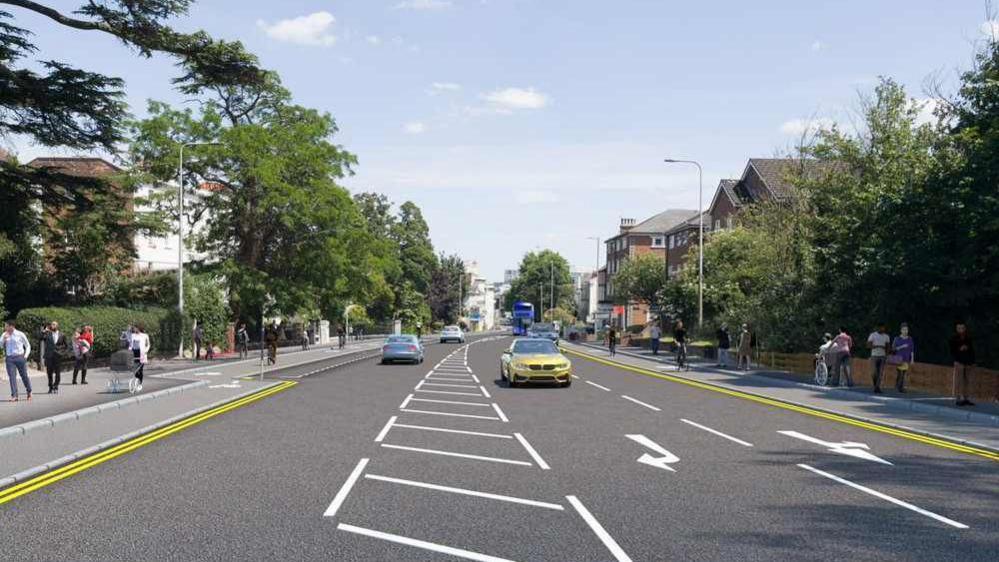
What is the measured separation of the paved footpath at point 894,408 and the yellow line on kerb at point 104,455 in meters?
12.7

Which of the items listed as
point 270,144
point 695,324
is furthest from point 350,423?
point 695,324

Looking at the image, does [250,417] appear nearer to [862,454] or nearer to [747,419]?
[747,419]

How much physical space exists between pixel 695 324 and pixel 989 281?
3129 cm

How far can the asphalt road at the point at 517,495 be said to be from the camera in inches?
278

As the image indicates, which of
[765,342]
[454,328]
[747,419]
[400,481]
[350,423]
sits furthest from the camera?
[454,328]

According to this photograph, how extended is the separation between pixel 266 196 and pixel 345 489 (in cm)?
3754

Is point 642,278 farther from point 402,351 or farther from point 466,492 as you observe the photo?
point 466,492

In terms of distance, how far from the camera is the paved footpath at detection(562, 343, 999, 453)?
15180 mm

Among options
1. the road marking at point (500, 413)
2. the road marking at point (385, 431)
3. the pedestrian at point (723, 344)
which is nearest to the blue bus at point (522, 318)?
the pedestrian at point (723, 344)

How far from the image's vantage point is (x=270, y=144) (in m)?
45.0

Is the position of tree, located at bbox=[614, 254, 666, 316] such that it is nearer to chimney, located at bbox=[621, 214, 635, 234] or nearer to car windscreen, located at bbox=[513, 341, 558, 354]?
chimney, located at bbox=[621, 214, 635, 234]

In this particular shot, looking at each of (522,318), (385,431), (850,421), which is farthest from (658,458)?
(522,318)

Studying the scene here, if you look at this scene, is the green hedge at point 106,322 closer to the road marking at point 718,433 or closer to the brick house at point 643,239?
the road marking at point 718,433

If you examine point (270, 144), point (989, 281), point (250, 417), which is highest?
point (270, 144)
